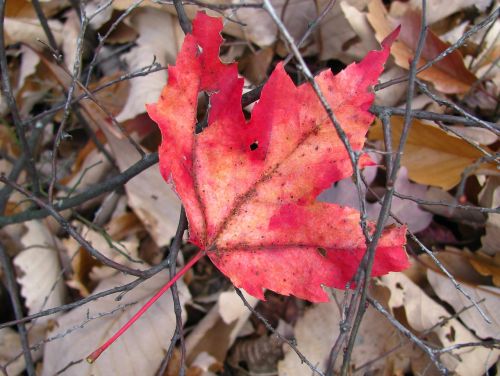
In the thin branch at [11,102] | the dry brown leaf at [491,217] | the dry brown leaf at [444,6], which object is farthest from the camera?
the dry brown leaf at [444,6]

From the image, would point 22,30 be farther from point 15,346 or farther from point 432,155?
point 432,155

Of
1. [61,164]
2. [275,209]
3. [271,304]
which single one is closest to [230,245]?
[275,209]

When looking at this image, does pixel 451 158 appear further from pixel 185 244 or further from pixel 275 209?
pixel 185 244

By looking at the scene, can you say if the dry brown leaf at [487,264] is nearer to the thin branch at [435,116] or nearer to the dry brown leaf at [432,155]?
the dry brown leaf at [432,155]

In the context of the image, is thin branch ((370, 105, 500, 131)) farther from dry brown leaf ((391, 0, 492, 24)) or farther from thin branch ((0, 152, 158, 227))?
dry brown leaf ((391, 0, 492, 24))

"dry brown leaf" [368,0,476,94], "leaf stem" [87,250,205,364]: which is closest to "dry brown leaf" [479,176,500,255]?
"dry brown leaf" [368,0,476,94]

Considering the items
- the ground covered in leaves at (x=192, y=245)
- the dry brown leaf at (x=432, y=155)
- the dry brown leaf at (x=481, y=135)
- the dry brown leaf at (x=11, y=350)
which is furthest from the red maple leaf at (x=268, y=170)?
the dry brown leaf at (x=11, y=350)

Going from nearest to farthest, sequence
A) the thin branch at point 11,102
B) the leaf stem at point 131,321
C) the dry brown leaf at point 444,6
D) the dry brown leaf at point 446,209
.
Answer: the leaf stem at point 131,321, the thin branch at point 11,102, the dry brown leaf at point 446,209, the dry brown leaf at point 444,6

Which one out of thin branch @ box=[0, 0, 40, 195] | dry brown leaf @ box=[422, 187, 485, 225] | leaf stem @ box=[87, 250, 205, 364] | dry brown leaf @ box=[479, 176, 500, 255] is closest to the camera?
leaf stem @ box=[87, 250, 205, 364]
